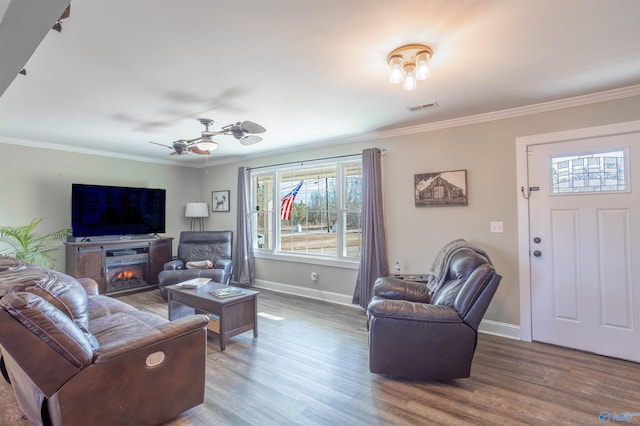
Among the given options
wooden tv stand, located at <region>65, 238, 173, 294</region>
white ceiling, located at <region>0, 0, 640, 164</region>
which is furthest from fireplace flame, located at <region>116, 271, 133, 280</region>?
white ceiling, located at <region>0, 0, 640, 164</region>

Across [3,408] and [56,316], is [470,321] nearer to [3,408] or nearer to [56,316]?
[56,316]

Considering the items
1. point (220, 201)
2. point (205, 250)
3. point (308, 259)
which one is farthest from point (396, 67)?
point (220, 201)

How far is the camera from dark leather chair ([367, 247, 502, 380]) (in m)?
2.24

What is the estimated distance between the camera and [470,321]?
2244 millimetres

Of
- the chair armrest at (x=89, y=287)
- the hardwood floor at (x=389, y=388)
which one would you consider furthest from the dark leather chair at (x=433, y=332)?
the chair armrest at (x=89, y=287)

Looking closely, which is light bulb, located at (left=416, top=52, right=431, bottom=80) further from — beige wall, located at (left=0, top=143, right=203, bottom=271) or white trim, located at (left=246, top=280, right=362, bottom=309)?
beige wall, located at (left=0, top=143, right=203, bottom=271)

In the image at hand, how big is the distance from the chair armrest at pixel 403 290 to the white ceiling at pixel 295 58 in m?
1.81

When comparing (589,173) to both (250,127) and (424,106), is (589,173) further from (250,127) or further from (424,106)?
(250,127)

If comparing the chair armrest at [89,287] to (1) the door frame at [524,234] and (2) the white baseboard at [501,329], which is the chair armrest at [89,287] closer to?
(2) the white baseboard at [501,329]

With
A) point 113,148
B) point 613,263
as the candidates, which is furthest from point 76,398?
point 113,148

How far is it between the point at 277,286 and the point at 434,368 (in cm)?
331

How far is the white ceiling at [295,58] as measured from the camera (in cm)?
167

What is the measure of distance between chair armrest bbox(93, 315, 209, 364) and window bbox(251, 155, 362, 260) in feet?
9.08

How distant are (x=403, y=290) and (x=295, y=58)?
228 centimetres
